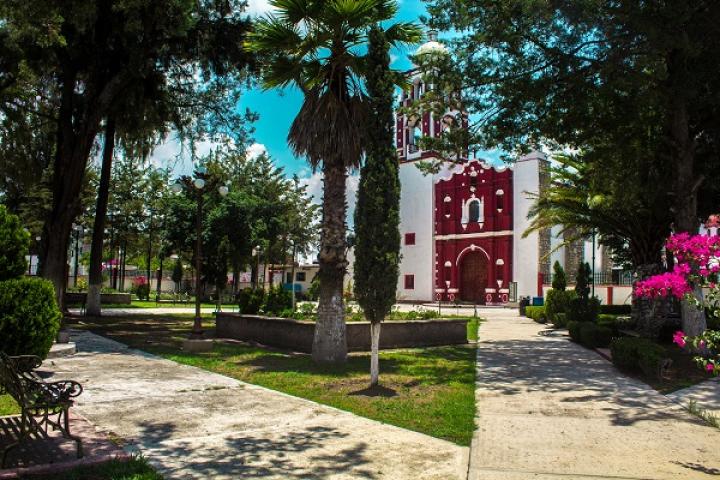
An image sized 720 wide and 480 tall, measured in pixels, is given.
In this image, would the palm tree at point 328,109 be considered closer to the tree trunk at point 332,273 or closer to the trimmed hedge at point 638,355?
the tree trunk at point 332,273

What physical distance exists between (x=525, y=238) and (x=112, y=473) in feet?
135

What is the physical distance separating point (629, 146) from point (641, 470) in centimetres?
1165

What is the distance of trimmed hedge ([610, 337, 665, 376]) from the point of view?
33.8ft

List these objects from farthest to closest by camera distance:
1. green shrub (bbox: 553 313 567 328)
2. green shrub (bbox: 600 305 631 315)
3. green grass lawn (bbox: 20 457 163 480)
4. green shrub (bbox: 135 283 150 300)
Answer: green shrub (bbox: 135 283 150 300) < green shrub (bbox: 600 305 631 315) < green shrub (bbox: 553 313 567 328) < green grass lawn (bbox: 20 457 163 480)

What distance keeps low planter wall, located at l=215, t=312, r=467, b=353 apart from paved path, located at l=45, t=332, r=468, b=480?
4.39m

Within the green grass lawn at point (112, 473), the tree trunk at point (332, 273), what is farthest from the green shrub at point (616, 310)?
the green grass lawn at point (112, 473)

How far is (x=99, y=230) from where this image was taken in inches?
911

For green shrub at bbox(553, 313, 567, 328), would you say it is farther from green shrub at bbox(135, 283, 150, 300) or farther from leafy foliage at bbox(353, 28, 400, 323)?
green shrub at bbox(135, 283, 150, 300)

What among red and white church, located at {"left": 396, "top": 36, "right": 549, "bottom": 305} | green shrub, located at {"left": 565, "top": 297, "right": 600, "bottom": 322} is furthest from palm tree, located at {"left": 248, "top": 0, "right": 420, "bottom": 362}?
red and white church, located at {"left": 396, "top": 36, "right": 549, "bottom": 305}

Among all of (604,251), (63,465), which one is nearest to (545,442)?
(63,465)

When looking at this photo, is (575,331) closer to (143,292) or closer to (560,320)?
(560,320)

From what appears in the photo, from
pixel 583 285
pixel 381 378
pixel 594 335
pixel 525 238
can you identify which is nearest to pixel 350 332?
pixel 381 378

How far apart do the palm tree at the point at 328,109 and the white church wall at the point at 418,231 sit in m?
37.9

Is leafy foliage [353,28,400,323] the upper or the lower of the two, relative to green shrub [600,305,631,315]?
upper
